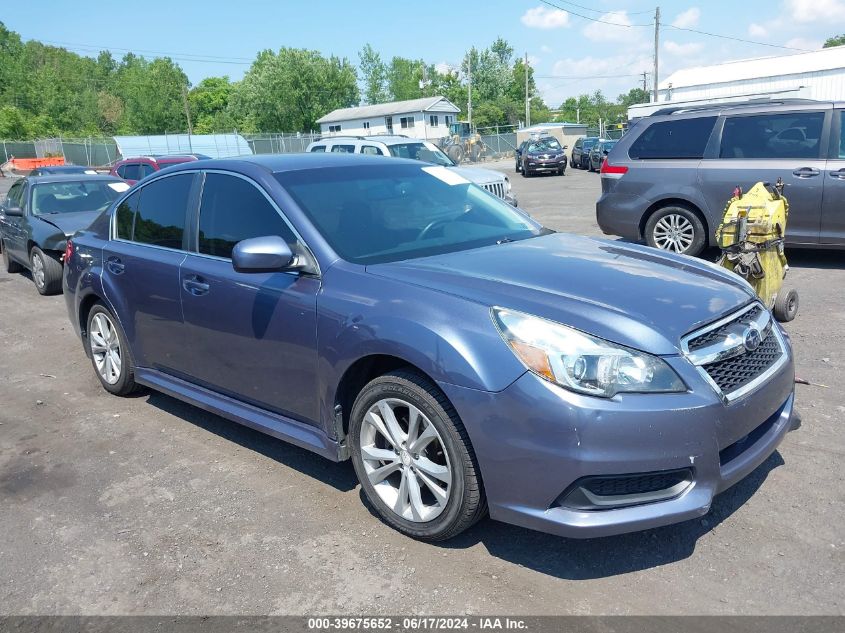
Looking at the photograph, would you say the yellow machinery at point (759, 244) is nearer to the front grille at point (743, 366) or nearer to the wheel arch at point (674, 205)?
the wheel arch at point (674, 205)

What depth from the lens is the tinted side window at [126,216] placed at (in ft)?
16.8

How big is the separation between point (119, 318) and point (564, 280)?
324 centimetres

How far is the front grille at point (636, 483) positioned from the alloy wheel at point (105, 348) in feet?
12.2

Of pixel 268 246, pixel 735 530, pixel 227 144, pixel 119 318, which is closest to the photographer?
pixel 735 530

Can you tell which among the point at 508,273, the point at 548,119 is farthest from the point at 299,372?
the point at 548,119

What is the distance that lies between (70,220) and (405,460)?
27.1 feet

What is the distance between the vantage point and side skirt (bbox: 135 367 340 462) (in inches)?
145

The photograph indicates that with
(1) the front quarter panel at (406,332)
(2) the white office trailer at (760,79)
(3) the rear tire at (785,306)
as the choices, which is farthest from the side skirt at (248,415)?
(2) the white office trailer at (760,79)

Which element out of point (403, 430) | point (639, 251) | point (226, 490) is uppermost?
point (639, 251)

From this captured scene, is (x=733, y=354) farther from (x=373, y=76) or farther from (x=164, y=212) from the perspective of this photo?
(x=373, y=76)

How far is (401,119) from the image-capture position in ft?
240

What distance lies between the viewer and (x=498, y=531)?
135 inches

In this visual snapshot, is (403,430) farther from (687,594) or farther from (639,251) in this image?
(639,251)

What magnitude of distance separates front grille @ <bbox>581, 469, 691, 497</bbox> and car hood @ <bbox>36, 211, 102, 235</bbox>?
8559mm
